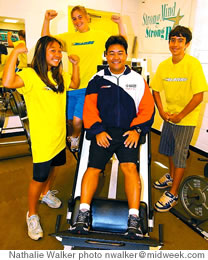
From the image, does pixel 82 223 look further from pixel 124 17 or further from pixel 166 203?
pixel 124 17

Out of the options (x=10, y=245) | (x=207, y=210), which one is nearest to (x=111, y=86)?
(x=207, y=210)

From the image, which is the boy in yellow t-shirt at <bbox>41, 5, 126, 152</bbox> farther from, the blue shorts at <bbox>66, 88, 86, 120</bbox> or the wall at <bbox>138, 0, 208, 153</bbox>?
the wall at <bbox>138, 0, 208, 153</bbox>

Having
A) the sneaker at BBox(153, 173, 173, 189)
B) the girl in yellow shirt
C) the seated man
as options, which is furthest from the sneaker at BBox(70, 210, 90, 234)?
the sneaker at BBox(153, 173, 173, 189)

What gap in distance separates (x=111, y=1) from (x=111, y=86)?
3.58m

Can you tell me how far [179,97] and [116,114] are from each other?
2.50 feet

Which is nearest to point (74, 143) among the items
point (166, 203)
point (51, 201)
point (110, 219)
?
point (51, 201)

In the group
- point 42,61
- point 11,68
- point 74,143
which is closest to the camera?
point 11,68

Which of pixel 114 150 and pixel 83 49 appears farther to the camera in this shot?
pixel 83 49

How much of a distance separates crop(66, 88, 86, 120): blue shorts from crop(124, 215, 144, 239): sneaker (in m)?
1.34

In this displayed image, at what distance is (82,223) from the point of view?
5.04 feet

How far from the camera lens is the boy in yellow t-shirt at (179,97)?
209 centimetres

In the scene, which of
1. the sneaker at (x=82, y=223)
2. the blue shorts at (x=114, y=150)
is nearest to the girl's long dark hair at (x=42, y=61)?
the blue shorts at (x=114, y=150)

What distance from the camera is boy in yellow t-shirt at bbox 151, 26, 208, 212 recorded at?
2.09 meters

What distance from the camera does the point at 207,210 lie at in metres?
2.06
